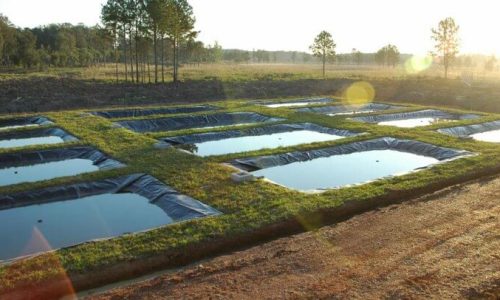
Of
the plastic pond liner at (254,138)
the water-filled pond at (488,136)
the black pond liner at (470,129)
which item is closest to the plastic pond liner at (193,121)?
the plastic pond liner at (254,138)

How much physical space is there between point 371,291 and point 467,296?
3.75ft

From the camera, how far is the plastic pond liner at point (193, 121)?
17.3 m

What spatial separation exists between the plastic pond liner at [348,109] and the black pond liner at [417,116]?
1.41 meters

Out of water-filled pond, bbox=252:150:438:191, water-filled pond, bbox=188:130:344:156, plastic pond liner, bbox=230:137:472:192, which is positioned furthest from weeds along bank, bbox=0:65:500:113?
water-filled pond, bbox=252:150:438:191

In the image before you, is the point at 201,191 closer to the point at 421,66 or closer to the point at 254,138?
the point at 254,138

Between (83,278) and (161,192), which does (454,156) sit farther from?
(83,278)

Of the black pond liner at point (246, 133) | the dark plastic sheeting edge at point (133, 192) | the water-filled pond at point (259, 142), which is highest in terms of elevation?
the black pond liner at point (246, 133)

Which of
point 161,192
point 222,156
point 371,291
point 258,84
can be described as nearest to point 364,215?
point 371,291

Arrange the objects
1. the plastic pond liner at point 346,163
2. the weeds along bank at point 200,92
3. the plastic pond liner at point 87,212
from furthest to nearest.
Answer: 1. the weeds along bank at point 200,92
2. the plastic pond liner at point 346,163
3. the plastic pond liner at point 87,212

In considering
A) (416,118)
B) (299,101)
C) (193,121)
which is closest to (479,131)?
(416,118)

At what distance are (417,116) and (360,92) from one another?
9520 mm

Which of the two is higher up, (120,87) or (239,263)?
(120,87)

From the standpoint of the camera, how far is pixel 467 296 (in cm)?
512

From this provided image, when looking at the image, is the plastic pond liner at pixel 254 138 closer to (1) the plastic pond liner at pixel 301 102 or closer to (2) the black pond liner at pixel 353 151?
(2) the black pond liner at pixel 353 151
